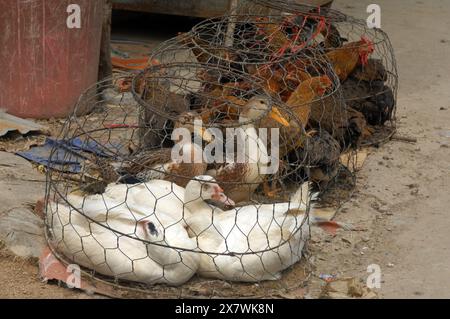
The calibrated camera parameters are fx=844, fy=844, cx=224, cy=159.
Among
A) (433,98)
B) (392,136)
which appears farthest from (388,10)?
(392,136)

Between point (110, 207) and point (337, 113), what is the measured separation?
184cm

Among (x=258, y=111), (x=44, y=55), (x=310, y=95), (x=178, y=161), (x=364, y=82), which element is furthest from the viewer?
(x=364, y=82)

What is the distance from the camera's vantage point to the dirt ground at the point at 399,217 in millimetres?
3742

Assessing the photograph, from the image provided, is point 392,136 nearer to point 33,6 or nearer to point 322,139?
point 322,139

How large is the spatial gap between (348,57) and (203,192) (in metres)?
2.09

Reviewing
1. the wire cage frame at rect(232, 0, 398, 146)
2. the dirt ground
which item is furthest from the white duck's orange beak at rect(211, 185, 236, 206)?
the wire cage frame at rect(232, 0, 398, 146)

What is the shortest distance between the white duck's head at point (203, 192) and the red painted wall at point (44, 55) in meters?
1.99

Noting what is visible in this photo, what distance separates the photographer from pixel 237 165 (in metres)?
4.26

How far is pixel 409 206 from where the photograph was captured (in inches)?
186

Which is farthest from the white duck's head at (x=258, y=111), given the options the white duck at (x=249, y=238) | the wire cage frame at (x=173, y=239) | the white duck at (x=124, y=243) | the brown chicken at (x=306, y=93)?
the white duck at (x=124, y=243)

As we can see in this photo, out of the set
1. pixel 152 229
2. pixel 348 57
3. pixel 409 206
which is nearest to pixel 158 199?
pixel 152 229

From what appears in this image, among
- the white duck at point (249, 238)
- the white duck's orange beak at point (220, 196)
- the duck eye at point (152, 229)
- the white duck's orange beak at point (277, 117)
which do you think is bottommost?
the white duck at point (249, 238)

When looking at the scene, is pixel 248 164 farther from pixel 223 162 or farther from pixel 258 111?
pixel 258 111

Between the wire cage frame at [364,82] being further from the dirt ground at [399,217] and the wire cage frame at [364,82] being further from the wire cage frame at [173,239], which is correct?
the wire cage frame at [173,239]
